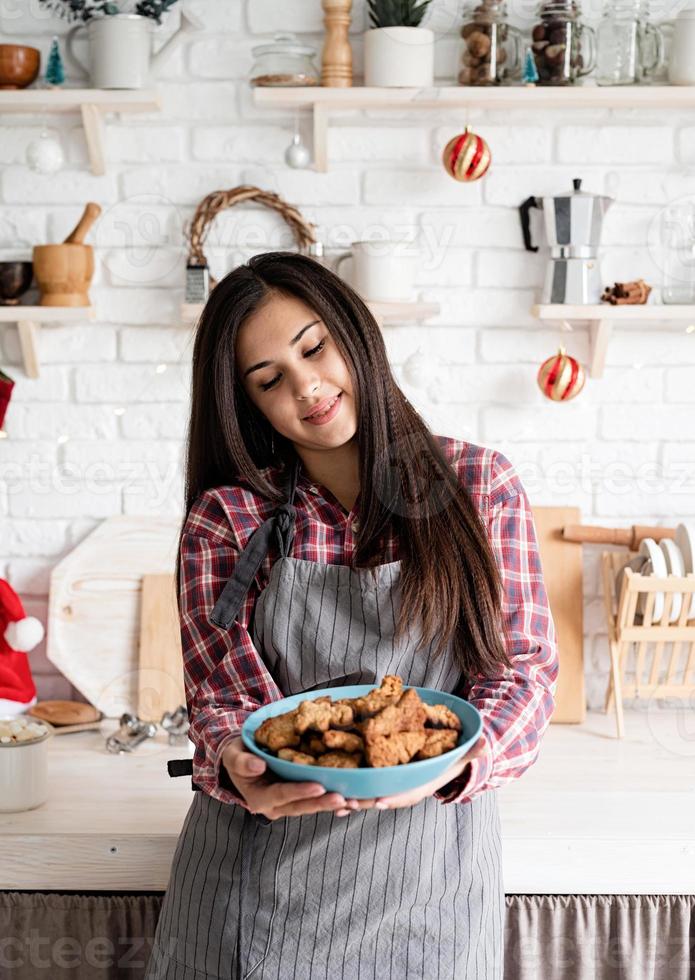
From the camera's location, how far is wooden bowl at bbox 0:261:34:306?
1.77 m

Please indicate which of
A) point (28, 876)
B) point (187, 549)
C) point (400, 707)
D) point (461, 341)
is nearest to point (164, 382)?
point (461, 341)

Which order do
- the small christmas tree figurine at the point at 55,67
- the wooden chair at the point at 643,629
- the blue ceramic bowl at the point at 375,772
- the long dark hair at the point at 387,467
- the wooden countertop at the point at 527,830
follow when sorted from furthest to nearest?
the small christmas tree figurine at the point at 55,67 → the wooden chair at the point at 643,629 → the wooden countertop at the point at 527,830 → the long dark hair at the point at 387,467 → the blue ceramic bowl at the point at 375,772

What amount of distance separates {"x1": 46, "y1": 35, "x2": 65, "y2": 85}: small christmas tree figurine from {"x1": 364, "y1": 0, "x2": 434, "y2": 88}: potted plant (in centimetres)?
50

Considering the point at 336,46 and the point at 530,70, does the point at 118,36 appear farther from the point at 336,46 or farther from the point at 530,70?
the point at 530,70

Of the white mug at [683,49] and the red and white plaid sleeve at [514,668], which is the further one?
the white mug at [683,49]

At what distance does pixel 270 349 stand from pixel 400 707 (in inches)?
16.7

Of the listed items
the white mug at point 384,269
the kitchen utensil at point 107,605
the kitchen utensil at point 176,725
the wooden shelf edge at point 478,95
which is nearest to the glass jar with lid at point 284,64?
the wooden shelf edge at point 478,95

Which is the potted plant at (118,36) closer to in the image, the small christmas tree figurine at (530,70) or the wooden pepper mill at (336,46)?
the wooden pepper mill at (336,46)

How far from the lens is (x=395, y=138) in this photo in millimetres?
1807

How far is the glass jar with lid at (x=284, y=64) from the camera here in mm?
1703

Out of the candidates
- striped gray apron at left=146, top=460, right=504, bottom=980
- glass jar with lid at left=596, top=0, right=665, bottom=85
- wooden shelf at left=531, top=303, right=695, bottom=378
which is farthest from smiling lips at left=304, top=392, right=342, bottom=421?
glass jar with lid at left=596, top=0, right=665, bottom=85

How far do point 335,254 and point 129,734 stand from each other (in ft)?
2.81

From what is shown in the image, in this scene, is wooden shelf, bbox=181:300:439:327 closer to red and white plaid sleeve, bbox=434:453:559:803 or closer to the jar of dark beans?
the jar of dark beans

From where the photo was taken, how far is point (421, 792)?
91cm
